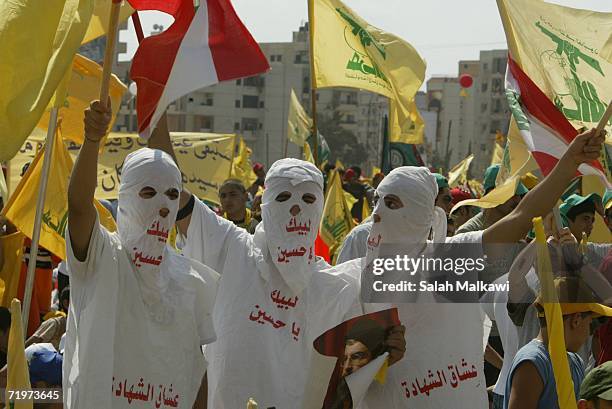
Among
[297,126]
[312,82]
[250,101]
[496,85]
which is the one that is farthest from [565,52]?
[496,85]

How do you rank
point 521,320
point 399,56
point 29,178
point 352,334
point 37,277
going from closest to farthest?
1. point 352,334
2. point 521,320
3. point 29,178
4. point 37,277
5. point 399,56

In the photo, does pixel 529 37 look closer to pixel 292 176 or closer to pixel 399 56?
pixel 292 176

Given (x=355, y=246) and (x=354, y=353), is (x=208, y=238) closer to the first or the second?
(x=355, y=246)

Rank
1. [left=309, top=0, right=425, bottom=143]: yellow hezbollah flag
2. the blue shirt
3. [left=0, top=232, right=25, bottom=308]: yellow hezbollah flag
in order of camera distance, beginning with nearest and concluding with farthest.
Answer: the blue shirt, [left=0, top=232, right=25, bottom=308]: yellow hezbollah flag, [left=309, top=0, right=425, bottom=143]: yellow hezbollah flag

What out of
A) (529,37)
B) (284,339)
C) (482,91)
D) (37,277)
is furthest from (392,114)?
(482,91)

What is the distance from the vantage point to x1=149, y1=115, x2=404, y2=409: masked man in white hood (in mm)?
5852

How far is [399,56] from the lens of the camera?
11016 mm

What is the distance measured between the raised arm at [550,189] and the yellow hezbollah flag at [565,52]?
86 cm

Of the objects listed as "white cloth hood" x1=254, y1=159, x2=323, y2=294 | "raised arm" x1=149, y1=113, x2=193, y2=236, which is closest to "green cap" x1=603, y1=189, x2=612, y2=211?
"white cloth hood" x1=254, y1=159, x2=323, y2=294

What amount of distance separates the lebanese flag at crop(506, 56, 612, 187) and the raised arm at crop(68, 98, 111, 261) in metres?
1.91

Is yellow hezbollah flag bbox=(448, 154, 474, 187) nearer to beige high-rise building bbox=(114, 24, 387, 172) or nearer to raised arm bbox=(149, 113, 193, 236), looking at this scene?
raised arm bbox=(149, 113, 193, 236)

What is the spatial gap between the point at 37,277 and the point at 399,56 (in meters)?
3.50

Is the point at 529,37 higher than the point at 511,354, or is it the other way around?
the point at 529,37

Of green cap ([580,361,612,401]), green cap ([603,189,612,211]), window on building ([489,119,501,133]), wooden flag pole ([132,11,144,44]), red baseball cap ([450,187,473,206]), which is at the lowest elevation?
window on building ([489,119,501,133])
